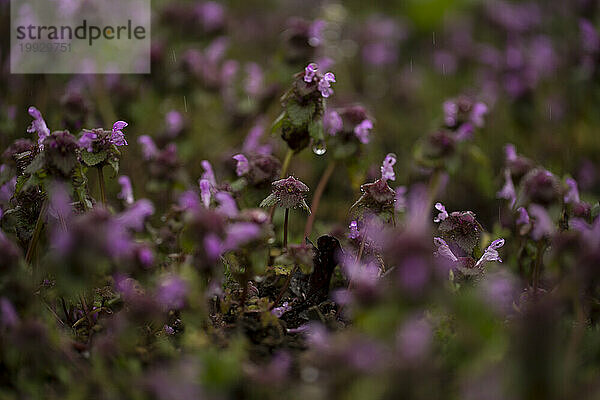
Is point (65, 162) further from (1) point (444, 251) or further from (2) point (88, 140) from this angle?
(1) point (444, 251)

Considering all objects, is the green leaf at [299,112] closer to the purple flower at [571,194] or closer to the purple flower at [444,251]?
the purple flower at [444,251]

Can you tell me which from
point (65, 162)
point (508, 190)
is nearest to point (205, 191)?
point (65, 162)

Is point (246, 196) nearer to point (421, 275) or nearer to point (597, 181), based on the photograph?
point (421, 275)

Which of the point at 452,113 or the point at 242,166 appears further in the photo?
the point at 452,113

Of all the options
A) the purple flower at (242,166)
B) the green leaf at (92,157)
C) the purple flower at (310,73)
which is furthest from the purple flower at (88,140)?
the purple flower at (310,73)

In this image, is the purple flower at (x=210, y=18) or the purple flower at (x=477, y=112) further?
the purple flower at (x=210, y=18)

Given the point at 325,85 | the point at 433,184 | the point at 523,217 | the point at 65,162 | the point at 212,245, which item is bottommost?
the point at 433,184

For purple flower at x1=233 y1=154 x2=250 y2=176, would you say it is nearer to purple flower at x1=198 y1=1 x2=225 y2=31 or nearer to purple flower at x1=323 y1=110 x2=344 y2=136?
purple flower at x1=323 y1=110 x2=344 y2=136
